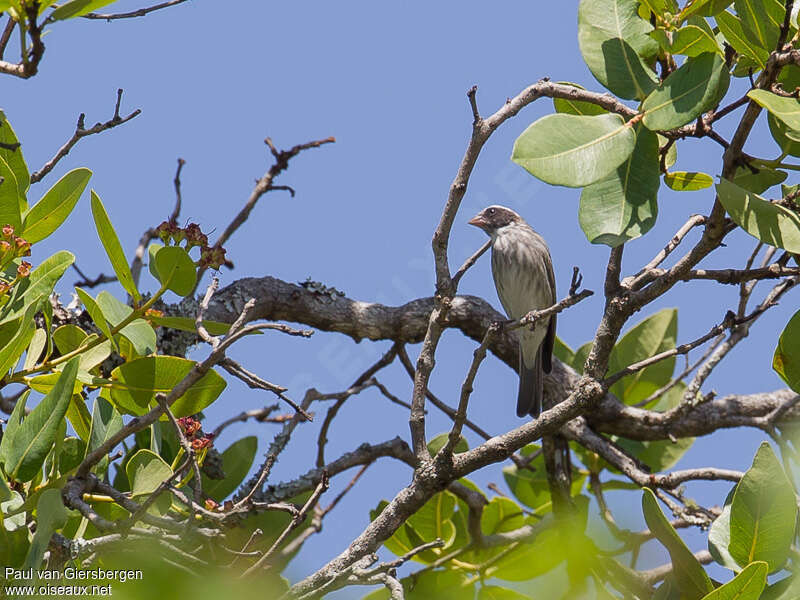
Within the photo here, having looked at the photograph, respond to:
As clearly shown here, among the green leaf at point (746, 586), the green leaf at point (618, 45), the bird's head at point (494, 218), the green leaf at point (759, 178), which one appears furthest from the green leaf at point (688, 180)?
the bird's head at point (494, 218)

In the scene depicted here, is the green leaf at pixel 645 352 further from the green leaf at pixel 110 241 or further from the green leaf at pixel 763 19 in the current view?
the green leaf at pixel 110 241

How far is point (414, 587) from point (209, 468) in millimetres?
923

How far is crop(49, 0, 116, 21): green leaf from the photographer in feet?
7.07

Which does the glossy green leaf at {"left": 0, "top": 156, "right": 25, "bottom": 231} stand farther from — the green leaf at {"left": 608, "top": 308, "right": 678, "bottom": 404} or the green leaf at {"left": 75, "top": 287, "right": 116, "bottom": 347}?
the green leaf at {"left": 608, "top": 308, "right": 678, "bottom": 404}

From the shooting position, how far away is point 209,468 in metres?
3.55

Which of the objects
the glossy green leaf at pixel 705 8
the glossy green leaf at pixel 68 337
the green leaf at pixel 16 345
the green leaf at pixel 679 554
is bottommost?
the green leaf at pixel 679 554

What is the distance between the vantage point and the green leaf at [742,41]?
2422mm

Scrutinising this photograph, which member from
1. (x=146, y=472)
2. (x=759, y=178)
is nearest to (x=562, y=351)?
(x=759, y=178)

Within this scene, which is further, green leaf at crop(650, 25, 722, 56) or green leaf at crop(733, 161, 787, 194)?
green leaf at crop(733, 161, 787, 194)

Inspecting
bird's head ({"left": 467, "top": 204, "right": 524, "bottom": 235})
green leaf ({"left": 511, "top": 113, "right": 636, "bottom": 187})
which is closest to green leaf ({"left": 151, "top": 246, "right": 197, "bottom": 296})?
green leaf ({"left": 511, "top": 113, "right": 636, "bottom": 187})

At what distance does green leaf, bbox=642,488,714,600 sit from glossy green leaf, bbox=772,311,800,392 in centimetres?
62

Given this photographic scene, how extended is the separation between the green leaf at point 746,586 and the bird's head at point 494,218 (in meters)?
4.76

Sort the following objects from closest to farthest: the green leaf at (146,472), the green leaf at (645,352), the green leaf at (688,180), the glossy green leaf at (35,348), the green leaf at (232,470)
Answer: the green leaf at (146,472) → the glossy green leaf at (35,348) → the green leaf at (688,180) → the green leaf at (232,470) → the green leaf at (645,352)

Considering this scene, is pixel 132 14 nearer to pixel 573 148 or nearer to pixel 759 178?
pixel 573 148
